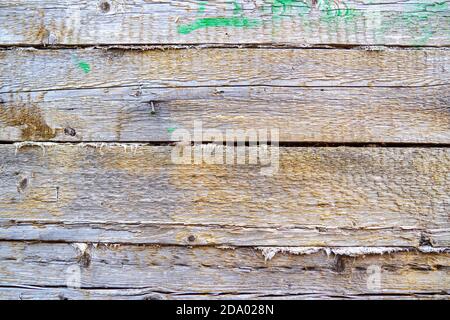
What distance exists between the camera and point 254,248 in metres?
1.14

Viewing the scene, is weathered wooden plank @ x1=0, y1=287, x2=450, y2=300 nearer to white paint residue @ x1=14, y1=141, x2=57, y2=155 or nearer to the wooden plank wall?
the wooden plank wall

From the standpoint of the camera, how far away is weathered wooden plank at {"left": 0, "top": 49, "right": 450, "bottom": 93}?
110 cm

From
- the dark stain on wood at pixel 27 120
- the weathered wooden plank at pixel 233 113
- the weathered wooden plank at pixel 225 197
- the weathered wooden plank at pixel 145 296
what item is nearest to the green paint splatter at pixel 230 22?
the weathered wooden plank at pixel 233 113

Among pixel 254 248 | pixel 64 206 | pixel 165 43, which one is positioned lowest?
pixel 254 248

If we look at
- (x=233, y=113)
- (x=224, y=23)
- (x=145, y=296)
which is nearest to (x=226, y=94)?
(x=233, y=113)

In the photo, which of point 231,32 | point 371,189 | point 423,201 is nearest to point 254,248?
point 371,189

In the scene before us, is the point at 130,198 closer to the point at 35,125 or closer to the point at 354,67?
the point at 35,125

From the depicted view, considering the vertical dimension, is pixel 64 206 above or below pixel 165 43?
below

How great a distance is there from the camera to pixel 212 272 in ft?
3.75

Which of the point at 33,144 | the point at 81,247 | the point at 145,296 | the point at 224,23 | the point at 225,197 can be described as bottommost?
the point at 145,296

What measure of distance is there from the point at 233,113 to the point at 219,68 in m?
0.11

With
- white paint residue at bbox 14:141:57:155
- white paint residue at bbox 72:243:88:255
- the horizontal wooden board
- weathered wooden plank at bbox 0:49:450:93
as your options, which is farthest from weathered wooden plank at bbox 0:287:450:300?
weathered wooden plank at bbox 0:49:450:93

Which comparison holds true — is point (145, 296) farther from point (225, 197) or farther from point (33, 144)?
point (33, 144)

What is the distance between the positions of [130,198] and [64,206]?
0.16 m
